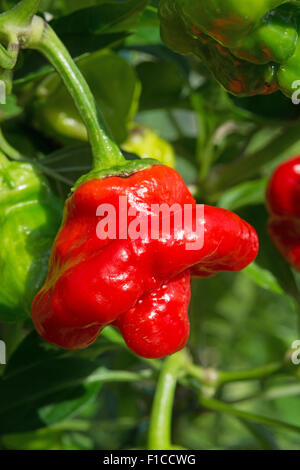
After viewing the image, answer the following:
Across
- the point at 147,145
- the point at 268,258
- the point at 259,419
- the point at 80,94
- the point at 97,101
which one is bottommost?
the point at 259,419

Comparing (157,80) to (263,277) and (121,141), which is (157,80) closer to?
(121,141)

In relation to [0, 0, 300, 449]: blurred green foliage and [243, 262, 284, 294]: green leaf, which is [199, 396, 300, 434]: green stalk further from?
[243, 262, 284, 294]: green leaf

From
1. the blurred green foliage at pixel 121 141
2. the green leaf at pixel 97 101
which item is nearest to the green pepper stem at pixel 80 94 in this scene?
the blurred green foliage at pixel 121 141

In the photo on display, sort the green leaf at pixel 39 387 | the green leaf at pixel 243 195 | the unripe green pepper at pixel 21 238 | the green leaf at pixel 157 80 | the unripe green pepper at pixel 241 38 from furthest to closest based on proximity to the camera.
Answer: the green leaf at pixel 157 80 < the green leaf at pixel 243 195 < the green leaf at pixel 39 387 < the unripe green pepper at pixel 21 238 < the unripe green pepper at pixel 241 38

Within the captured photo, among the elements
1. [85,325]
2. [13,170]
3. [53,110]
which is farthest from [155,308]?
[53,110]

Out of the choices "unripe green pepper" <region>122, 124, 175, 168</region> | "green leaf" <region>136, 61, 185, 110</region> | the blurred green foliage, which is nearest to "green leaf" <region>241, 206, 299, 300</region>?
the blurred green foliage

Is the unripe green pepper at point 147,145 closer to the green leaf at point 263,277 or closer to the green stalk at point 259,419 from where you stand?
the green leaf at point 263,277

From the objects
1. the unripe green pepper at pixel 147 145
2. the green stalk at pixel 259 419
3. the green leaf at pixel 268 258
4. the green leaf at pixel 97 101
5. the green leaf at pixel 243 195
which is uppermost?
the green leaf at pixel 97 101

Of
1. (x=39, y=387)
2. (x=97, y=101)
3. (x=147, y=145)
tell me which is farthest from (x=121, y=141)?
(x=39, y=387)
